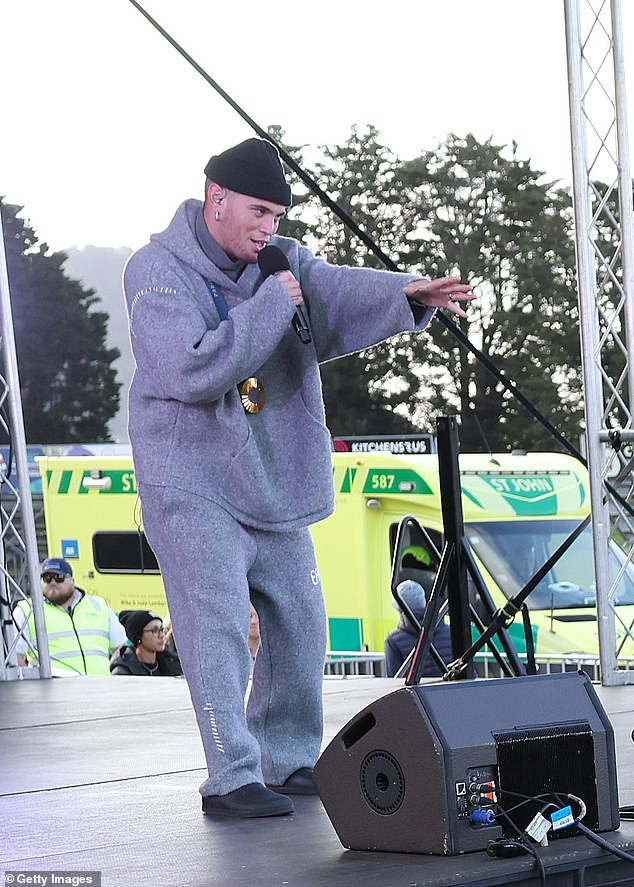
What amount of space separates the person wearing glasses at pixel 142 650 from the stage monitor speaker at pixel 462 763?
5311 millimetres

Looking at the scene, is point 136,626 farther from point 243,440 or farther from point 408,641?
point 243,440

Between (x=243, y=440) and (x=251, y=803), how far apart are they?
2.49ft

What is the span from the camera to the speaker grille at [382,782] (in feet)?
8.71

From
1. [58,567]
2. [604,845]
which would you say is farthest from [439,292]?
[58,567]

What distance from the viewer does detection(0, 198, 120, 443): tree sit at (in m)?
28.6

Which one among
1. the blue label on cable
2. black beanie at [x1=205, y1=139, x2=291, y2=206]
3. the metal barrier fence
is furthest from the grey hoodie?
the metal barrier fence

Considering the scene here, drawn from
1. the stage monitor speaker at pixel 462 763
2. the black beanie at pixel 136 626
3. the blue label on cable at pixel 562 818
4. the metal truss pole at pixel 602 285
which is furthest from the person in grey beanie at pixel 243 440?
the black beanie at pixel 136 626

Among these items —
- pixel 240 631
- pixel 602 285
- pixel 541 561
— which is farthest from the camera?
pixel 541 561

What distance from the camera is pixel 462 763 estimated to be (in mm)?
2580

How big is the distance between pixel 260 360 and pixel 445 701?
2.77 feet

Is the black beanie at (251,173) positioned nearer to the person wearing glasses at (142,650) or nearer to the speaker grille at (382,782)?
the speaker grille at (382,782)

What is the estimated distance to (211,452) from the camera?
3.23 meters

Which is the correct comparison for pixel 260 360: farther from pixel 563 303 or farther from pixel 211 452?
pixel 563 303

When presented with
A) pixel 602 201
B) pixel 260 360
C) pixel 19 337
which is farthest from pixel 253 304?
pixel 19 337
